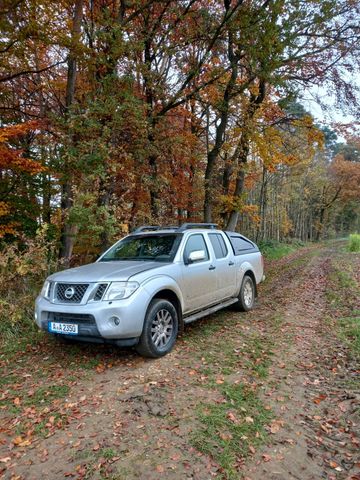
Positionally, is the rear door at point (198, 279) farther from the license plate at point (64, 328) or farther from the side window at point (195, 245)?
the license plate at point (64, 328)

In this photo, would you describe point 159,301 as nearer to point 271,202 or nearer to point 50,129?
point 50,129

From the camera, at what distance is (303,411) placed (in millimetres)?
3523

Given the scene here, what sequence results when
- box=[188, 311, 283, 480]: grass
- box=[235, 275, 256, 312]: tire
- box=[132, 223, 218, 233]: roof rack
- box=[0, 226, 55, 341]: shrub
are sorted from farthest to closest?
1. box=[235, 275, 256, 312]: tire
2. box=[132, 223, 218, 233]: roof rack
3. box=[0, 226, 55, 341]: shrub
4. box=[188, 311, 283, 480]: grass

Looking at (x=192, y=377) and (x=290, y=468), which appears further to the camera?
(x=192, y=377)

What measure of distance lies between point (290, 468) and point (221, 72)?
11182 millimetres

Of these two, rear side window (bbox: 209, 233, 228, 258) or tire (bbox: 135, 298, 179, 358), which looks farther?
rear side window (bbox: 209, 233, 228, 258)

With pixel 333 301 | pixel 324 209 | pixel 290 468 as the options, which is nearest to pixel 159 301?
pixel 290 468

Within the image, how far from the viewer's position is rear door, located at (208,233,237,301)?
6.28 m

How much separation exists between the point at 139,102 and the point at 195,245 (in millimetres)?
4425

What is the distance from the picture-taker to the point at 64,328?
4.39 meters

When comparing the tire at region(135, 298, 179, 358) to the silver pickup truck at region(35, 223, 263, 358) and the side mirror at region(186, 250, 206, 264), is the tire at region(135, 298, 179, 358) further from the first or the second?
the side mirror at region(186, 250, 206, 264)

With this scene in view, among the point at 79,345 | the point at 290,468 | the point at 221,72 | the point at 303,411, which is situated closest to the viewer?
the point at 290,468

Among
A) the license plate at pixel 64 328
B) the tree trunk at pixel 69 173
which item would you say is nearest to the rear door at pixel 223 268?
the license plate at pixel 64 328

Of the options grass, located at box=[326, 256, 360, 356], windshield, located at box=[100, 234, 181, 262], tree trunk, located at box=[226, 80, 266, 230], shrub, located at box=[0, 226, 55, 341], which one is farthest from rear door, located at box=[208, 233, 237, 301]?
tree trunk, located at box=[226, 80, 266, 230]
